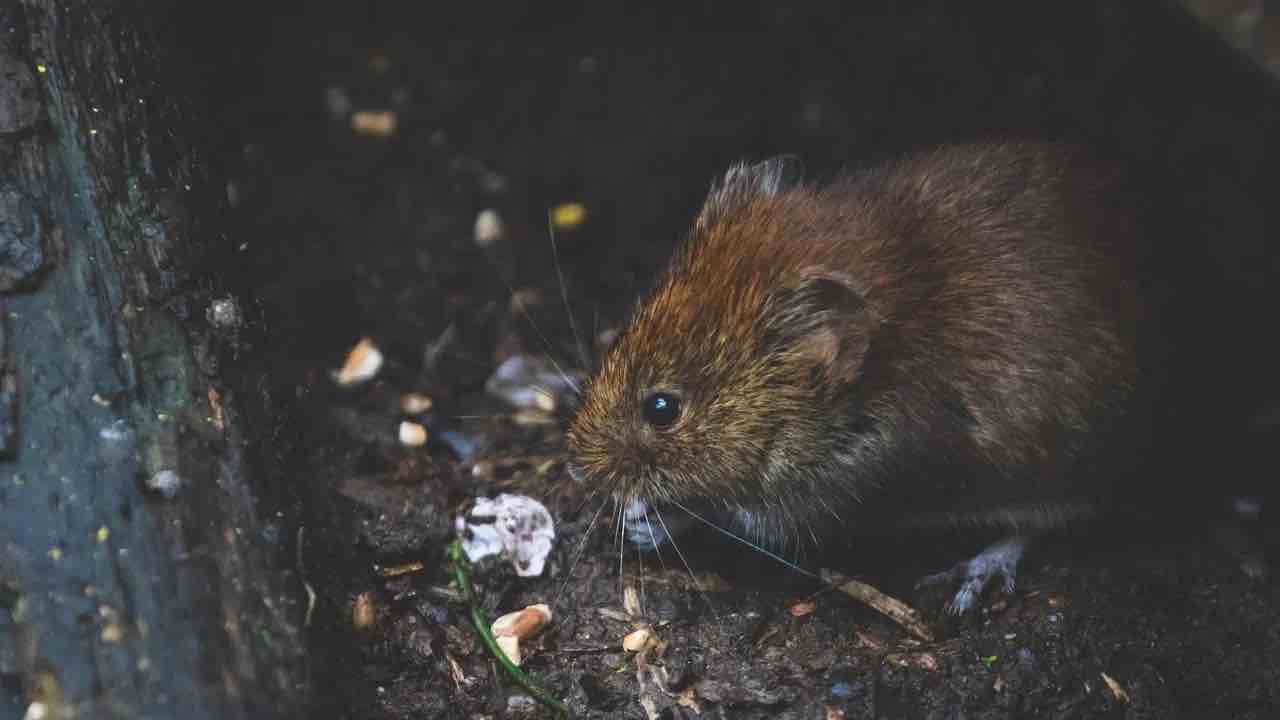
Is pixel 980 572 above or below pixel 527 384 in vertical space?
below

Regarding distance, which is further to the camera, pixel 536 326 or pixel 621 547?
pixel 536 326

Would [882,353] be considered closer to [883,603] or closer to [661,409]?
[661,409]

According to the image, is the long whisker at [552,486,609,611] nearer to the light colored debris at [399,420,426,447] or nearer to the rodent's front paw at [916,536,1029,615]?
the light colored debris at [399,420,426,447]

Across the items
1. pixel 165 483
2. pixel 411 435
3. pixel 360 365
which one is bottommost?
pixel 411 435

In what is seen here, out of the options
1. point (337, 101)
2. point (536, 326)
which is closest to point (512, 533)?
point (536, 326)

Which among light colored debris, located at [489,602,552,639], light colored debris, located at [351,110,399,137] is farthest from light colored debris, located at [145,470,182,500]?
light colored debris, located at [351,110,399,137]

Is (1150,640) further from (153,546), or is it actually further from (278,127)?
(278,127)
